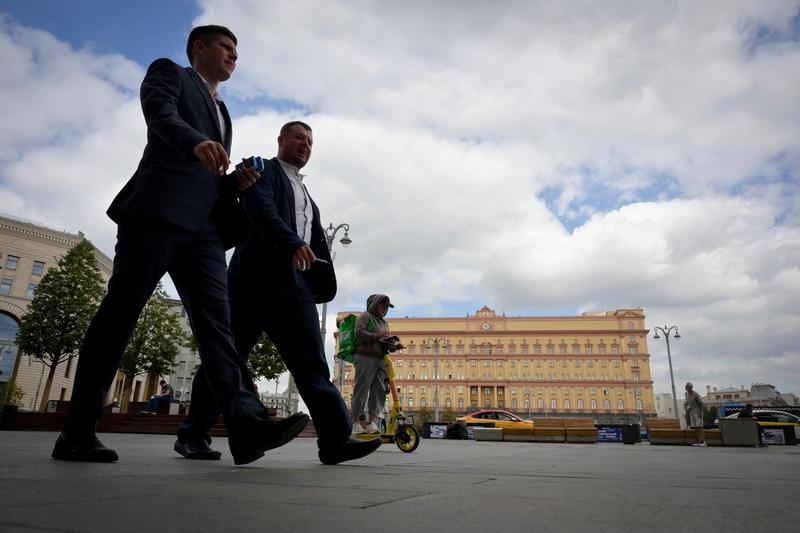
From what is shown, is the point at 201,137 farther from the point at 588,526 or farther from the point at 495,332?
the point at 495,332

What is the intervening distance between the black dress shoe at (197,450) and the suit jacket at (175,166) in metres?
1.33

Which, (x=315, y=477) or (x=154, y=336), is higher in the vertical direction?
(x=154, y=336)

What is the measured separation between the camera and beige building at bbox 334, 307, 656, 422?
88938 millimetres

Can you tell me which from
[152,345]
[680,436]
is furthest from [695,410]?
[152,345]

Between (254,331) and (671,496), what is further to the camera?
(254,331)

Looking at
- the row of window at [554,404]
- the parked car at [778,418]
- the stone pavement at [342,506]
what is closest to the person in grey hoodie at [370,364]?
the stone pavement at [342,506]

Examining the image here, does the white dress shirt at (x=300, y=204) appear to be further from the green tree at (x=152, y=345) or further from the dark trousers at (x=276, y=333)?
the green tree at (x=152, y=345)

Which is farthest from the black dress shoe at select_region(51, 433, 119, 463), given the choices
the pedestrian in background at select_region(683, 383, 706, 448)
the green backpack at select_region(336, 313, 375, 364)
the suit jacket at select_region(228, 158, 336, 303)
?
the pedestrian in background at select_region(683, 383, 706, 448)

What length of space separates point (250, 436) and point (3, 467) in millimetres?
1005

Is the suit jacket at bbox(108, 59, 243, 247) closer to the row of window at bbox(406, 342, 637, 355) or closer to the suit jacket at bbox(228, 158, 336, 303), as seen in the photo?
the suit jacket at bbox(228, 158, 336, 303)

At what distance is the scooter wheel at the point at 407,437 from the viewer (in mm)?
6426

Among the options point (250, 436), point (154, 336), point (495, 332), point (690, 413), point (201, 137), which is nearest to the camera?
point (201, 137)

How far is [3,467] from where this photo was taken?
191cm

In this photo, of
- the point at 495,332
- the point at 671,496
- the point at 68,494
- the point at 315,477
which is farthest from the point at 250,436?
the point at 495,332
